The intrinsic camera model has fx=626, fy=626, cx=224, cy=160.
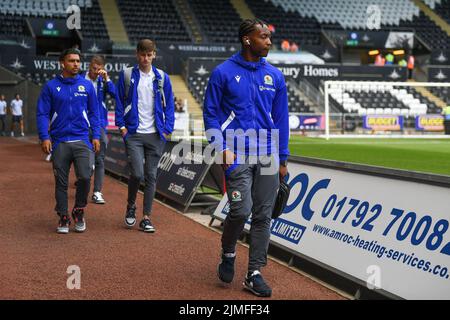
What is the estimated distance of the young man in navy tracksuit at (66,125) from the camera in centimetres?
682

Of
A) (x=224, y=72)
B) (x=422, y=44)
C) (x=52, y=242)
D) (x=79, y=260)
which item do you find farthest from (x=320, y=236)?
(x=422, y=44)

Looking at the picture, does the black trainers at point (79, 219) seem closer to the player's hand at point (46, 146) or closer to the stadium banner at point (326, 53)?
the player's hand at point (46, 146)

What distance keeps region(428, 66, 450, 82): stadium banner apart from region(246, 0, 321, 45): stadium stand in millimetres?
7944

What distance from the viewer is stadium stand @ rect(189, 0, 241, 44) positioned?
124 ft

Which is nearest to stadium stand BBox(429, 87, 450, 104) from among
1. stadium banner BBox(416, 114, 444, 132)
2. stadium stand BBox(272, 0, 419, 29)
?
stadium banner BBox(416, 114, 444, 132)

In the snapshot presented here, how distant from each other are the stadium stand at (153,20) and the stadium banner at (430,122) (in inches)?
591

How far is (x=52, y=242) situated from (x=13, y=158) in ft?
37.1

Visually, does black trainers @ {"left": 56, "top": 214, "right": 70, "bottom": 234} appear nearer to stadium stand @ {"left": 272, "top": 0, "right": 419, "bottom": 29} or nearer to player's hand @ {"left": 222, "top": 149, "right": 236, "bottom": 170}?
Answer: player's hand @ {"left": 222, "top": 149, "right": 236, "bottom": 170}

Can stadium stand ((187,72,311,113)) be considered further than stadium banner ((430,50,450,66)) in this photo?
No

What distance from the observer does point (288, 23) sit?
4125 cm

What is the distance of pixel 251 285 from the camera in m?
4.58

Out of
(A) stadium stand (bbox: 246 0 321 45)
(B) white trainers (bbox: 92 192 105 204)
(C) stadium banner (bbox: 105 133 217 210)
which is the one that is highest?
(A) stadium stand (bbox: 246 0 321 45)

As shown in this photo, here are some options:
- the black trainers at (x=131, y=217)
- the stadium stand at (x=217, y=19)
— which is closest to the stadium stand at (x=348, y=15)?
the stadium stand at (x=217, y=19)

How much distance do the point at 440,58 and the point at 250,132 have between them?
119ft
